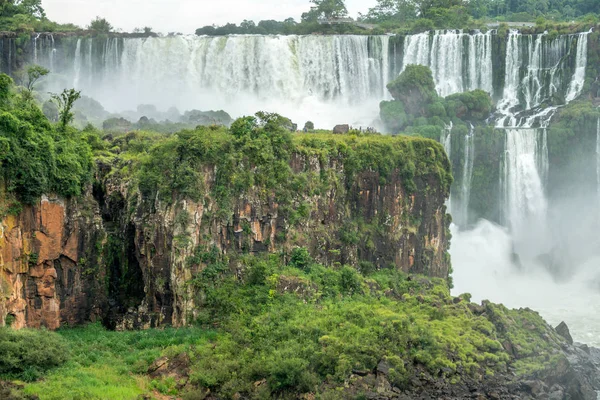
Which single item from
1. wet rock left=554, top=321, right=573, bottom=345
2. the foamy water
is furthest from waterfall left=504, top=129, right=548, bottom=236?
wet rock left=554, top=321, right=573, bottom=345

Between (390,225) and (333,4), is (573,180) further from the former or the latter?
(333,4)

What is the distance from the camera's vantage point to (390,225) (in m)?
35.7

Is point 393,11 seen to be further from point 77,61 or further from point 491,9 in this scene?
point 77,61

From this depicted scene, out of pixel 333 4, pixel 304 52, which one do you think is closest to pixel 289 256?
pixel 304 52

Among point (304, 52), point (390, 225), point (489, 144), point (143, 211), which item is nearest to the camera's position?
point (143, 211)

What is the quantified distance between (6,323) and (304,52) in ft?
115

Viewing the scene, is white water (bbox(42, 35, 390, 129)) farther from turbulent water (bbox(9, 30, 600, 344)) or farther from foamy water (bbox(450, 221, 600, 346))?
foamy water (bbox(450, 221, 600, 346))

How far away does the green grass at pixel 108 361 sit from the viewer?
23172 mm

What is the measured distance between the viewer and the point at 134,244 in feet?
99.0

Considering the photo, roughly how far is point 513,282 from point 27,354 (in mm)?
27132

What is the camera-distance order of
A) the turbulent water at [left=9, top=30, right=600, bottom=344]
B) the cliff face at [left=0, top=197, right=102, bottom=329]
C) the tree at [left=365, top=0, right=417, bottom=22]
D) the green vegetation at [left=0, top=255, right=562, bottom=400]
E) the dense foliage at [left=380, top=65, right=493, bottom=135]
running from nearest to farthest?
the green vegetation at [left=0, top=255, right=562, bottom=400] → the cliff face at [left=0, top=197, right=102, bottom=329] → the dense foliage at [left=380, top=65, right=493, bottom=135] → the turbulent water at [left=9, top=30, right=600, bottom=344] → the tree at [left=365, top=0, right=417, bottom=22]

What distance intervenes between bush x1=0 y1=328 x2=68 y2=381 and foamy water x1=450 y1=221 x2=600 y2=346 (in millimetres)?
21031

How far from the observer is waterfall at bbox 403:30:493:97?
57531 millimetres

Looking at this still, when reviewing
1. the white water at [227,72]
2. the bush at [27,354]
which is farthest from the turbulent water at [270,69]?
the bush at [27,354]
